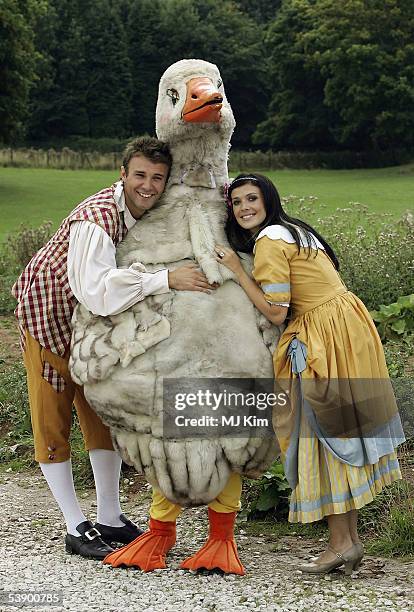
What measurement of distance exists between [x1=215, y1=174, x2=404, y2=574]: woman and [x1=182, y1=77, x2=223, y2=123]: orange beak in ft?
0.94

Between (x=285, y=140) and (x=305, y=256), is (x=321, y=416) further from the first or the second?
(x=285, y=140)

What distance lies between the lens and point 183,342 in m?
3.83

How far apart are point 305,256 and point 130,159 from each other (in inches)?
33.6

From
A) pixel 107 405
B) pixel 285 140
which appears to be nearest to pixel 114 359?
pixel 107 405

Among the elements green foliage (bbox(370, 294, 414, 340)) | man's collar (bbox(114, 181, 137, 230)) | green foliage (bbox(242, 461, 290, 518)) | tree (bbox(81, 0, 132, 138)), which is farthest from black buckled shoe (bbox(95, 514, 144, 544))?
tree (bbox(81, 0, 132, 138))

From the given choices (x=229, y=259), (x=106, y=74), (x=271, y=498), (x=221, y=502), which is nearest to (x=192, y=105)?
(x=229, y=259)

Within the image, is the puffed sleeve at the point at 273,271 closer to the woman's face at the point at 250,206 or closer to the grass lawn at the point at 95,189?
the woman's face at the point at 250,206

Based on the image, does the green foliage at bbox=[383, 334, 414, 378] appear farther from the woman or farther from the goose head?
the goose head

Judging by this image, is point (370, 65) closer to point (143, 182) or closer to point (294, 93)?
point (294, 93)

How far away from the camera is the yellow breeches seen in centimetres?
411

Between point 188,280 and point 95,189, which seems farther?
point 95,189

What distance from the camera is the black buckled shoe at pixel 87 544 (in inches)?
173

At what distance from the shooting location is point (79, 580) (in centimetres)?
414

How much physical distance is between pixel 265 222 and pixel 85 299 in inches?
32.1
